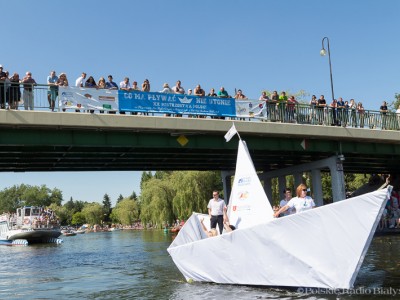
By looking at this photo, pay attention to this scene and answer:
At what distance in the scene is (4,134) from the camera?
1920 centimetres

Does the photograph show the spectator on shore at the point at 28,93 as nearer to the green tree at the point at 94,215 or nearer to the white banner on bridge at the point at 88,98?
the white banner on bridge at the point at 88,98

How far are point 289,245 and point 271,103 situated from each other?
51.4 feet

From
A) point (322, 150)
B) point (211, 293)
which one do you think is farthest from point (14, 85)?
point (322, 150)

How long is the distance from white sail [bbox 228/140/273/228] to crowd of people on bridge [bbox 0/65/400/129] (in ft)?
32.3

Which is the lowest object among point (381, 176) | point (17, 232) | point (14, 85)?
point (17, 232)

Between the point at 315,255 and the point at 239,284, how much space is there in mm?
2506

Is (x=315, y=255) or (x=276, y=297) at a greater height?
(x=315, y=255)

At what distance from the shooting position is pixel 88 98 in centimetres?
2005

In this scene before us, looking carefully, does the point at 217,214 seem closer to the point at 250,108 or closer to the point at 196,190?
the point at 250,108

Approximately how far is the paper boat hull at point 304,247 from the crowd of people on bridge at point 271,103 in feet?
37.1

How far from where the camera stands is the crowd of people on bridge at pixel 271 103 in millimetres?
19062

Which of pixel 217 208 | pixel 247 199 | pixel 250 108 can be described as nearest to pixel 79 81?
pixel 250 108

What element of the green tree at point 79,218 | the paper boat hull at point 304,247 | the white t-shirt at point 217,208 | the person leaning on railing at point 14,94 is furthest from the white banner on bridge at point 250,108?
the green tree at point 79,218

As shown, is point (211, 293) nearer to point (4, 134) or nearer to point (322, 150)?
point (4, 134)
